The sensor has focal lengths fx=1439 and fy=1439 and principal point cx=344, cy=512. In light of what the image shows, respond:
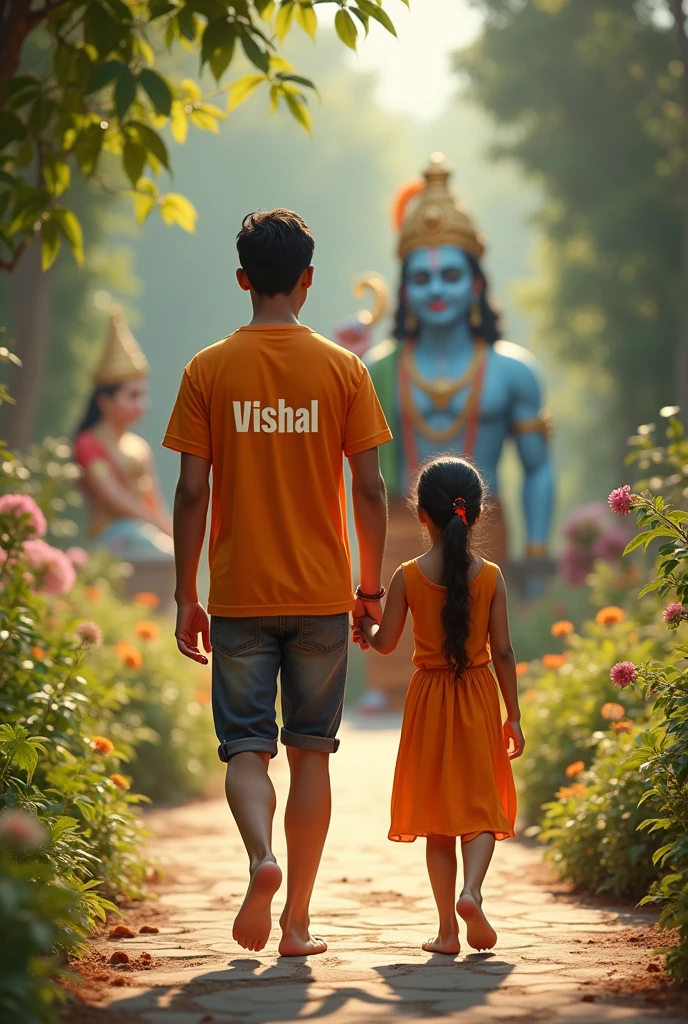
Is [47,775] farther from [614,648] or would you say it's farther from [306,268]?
[614,648]

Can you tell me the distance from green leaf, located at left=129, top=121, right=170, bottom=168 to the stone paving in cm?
226

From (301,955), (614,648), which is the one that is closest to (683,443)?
(614,648)

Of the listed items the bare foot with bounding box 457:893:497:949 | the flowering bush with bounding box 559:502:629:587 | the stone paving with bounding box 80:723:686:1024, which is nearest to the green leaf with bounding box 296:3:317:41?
the bare foot with bounding box 457:893:497:949

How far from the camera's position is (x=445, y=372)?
1188 cm

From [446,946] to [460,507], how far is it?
1145 mm

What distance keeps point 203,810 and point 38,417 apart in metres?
13.2

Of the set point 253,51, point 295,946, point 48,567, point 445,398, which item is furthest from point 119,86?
point 445,398

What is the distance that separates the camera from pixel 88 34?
431 centimetres

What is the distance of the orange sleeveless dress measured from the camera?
3.78 meters

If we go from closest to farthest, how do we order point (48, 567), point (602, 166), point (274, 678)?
point (274, 678)
point (48, 567)
point (602, 166)

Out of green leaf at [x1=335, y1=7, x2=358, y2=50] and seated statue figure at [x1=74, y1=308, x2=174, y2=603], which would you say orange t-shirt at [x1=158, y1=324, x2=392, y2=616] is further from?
seated statue figure at [x1=74, y1=308, x2=174, y2=603]

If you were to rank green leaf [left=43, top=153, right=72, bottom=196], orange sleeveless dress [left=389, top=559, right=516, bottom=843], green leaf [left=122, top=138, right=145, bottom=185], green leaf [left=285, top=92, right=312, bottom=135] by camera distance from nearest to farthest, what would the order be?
orange sleeveless dress [left=389, top=559, right=516, bottom=843] < green leaf [left=122, top=138, right=145, bottom=185] < green leaf [left=285, top=92, right=312, bottom=135] < green leaf [left=43, top=153, right=72, bottom=196]

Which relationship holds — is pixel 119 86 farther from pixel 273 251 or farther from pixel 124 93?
pixel 273 251

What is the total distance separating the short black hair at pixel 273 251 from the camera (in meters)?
3.72
